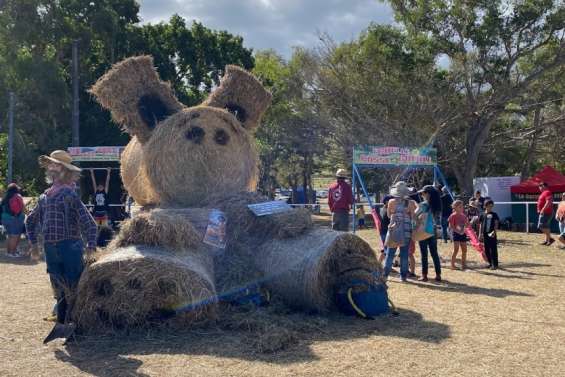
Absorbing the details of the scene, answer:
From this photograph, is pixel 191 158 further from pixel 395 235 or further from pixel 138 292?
pixel 395 235

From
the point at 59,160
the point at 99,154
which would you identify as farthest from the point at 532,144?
the point at 59,160

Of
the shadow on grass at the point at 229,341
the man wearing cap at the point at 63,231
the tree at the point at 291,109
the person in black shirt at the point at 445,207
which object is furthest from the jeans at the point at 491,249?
the tree at the point at 291,109

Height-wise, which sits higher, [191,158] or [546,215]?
[191,158]

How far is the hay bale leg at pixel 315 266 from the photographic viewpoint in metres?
6.29

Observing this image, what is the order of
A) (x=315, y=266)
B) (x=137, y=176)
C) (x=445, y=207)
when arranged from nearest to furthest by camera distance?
1. (x=315, y=266)
2. (x=137, y=176)
3. (x=445, y=207)

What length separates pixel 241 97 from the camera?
863 centimetres

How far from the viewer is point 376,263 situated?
6789 mm

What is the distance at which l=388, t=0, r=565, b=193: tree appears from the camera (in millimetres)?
22078

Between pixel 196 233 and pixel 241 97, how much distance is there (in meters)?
2.86

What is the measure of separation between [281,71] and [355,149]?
1817 cm

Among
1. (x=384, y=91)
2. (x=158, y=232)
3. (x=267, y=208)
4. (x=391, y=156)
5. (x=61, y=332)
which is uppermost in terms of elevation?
(x=384, y=91)

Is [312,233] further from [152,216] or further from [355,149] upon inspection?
[355,149]

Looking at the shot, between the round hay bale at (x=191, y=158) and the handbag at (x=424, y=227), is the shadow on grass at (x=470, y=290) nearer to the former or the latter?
the handbag at (x=424, y=227)

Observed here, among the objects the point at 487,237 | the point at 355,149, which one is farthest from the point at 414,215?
the point at 355,149
